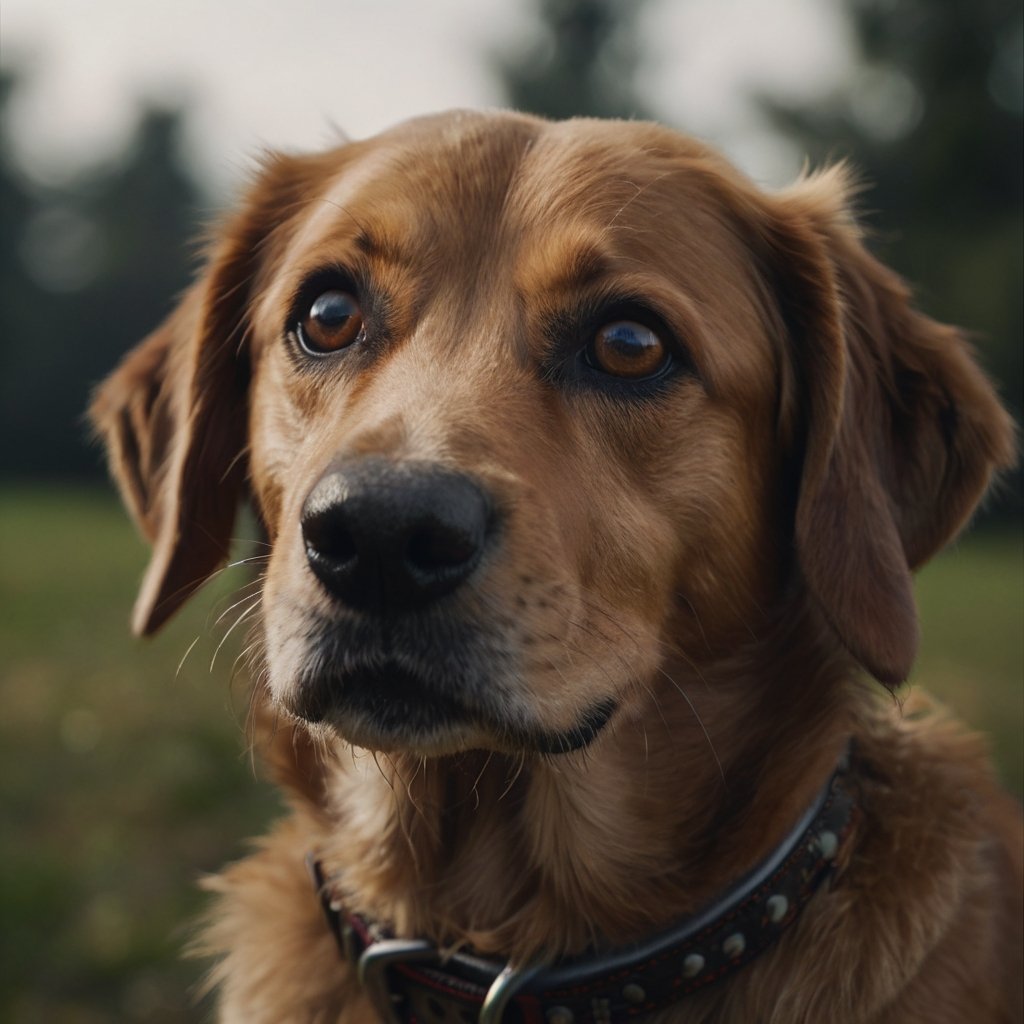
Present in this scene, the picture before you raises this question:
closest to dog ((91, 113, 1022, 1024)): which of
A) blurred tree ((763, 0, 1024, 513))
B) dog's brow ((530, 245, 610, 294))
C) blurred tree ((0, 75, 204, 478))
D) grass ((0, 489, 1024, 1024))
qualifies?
dog's brow ((530, 245, 610, 294))

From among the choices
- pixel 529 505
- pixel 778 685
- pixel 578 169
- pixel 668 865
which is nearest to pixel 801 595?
pixel 778 685

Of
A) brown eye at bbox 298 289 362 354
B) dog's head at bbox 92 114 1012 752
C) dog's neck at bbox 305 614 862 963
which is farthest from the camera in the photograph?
brown eye at bbox 298 289 362 354

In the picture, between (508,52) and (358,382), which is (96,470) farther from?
(358,382)

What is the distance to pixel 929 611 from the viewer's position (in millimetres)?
15125

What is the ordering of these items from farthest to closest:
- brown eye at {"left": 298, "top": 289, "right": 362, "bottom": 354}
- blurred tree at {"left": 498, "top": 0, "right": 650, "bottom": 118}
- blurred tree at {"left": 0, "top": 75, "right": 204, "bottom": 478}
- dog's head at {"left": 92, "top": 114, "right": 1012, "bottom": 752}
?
blurred tree at {"left": 0, "top": 75, "right": 204, "bottom": 478} → blurred tree at {"left": 498, "top": 0, "right": 650, "bottom": 118} → brown eye at {"left": 298, "top": 289, "right": 362, "bottom": 354} → dog's head at {"left": 92, "top": 114, "right": 1012, "bottom": 752}

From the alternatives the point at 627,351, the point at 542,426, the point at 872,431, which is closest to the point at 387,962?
the point at 542,426

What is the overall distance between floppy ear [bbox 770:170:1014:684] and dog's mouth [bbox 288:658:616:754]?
33.8 inches

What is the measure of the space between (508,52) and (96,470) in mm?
18293

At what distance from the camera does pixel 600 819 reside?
114 inches

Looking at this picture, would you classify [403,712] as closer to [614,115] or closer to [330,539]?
[330,539]

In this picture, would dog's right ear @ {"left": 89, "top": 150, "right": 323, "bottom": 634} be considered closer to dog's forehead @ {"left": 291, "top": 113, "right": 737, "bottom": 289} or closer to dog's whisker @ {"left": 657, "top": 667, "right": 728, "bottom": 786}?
dog's forehead @ {"left": 291, "top": 113, "right": 737, "bottom": 289}

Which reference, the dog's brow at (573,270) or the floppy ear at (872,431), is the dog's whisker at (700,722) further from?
the dog's brow at (573,270)

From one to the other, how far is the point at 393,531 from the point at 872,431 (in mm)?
1461

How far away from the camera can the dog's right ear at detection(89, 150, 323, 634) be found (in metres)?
3.42
